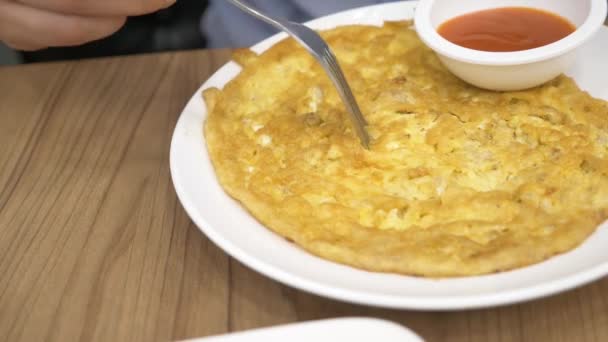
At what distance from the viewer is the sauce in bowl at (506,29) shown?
Answer: 4.46 feet

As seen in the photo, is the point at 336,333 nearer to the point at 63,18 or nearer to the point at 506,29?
the point at 506,29

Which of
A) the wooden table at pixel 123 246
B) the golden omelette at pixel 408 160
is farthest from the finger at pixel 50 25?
the golden omelette at pixel 408 160

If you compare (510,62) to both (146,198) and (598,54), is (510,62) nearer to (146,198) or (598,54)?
(598,54)

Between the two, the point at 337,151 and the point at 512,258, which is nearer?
the point at 512,258

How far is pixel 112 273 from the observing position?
1.24m

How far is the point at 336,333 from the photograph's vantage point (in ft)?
2.94

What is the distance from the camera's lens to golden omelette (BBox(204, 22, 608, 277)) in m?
1.06

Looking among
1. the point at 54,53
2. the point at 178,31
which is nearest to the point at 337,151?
the point at 178,31

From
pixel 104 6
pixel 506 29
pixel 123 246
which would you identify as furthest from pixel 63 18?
pixel 506 29

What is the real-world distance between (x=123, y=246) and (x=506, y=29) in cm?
85

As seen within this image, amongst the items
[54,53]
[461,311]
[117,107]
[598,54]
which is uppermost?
[598,54]

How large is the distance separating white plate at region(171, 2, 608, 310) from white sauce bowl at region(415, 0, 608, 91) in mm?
155

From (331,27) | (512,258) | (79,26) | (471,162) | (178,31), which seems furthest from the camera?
(178,31)

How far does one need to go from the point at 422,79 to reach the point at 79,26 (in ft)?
2.47
